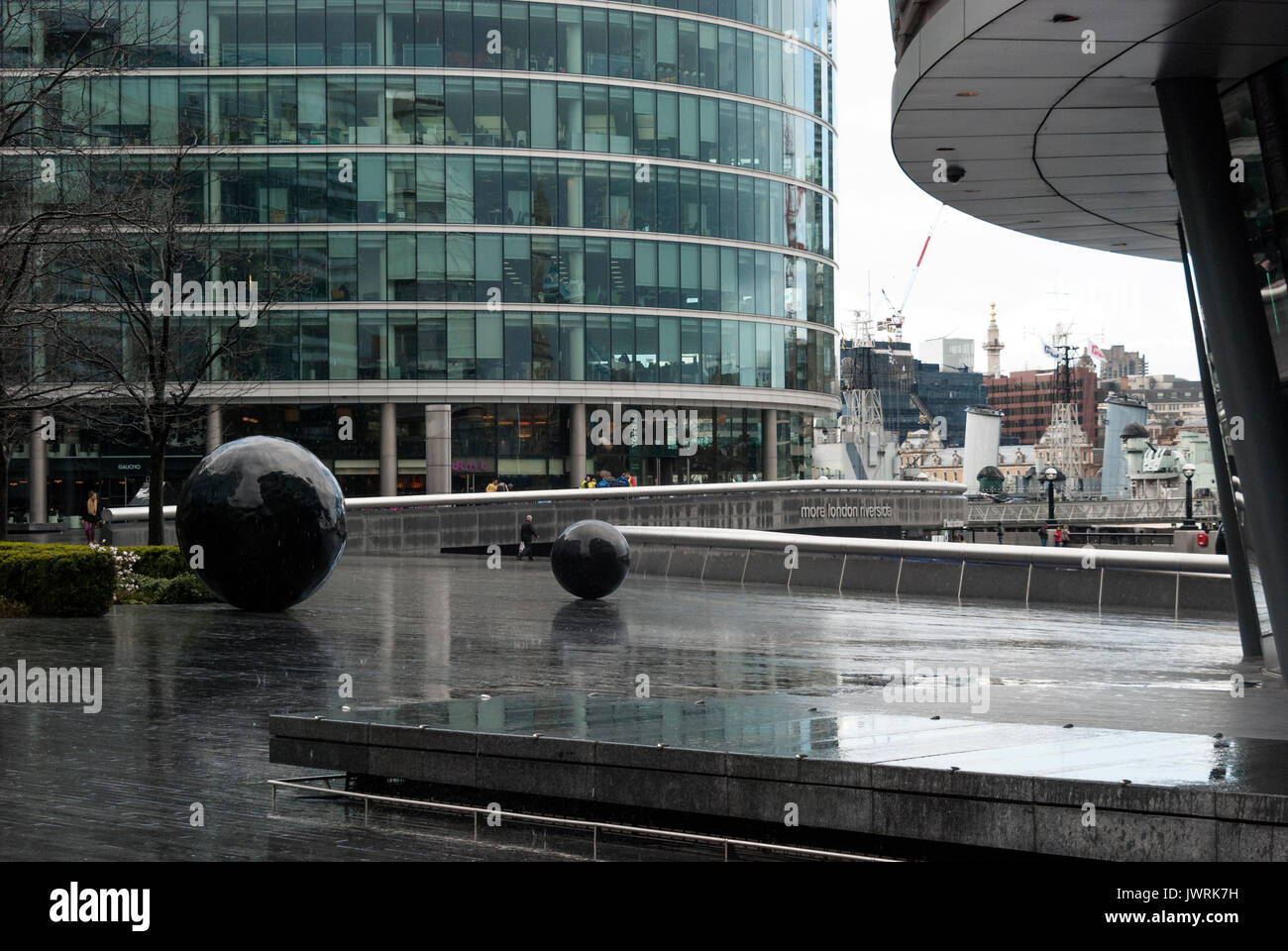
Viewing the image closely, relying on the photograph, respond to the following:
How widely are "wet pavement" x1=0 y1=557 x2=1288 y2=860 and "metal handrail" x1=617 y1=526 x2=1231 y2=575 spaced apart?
4.05 feet

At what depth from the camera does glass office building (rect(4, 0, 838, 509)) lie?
203ft

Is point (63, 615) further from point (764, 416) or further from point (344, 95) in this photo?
point (764, 416)

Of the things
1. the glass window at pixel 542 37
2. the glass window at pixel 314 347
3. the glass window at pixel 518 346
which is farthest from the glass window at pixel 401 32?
the glass window at pixel 518 346

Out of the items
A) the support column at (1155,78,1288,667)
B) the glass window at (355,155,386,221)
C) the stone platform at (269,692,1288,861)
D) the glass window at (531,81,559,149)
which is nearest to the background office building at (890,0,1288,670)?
the support column at (1155,78,1288,667)

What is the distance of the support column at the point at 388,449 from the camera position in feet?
207

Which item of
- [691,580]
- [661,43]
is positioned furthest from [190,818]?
[661,43]

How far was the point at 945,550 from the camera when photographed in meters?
27.1

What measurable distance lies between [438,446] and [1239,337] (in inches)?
2095

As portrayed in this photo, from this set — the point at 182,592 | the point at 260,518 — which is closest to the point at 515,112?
the point at 182,592

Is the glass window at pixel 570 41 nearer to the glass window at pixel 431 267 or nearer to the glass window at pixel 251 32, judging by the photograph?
the glass window at pixel 431 267

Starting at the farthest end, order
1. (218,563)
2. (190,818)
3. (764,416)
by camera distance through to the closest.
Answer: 1. (764,416)
2. (218,563)
3. (190,818)

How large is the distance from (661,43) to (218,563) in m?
50.8

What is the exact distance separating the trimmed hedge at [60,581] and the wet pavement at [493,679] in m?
0.39
